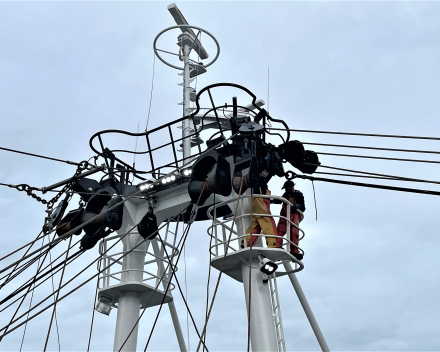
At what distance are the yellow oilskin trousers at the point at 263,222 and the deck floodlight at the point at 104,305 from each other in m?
4.56

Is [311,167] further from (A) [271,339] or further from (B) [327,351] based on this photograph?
(B) [327,351]

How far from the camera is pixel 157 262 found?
14.4 metres

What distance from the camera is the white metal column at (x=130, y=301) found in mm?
13203

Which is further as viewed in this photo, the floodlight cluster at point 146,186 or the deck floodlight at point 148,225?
the deck floodlight at point 148,225

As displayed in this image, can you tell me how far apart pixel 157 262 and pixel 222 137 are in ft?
14.0

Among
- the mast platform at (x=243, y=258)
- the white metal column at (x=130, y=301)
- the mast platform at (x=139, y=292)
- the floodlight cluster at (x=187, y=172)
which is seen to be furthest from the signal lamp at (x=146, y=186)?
the mast platform at (x=243, y=258)

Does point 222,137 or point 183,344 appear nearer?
point 222,137

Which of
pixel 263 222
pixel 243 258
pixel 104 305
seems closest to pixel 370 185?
Result: pixel 263 222

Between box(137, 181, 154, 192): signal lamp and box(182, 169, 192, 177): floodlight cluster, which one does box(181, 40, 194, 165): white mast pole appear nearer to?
box(137, 181, 154, 192): signal lamp

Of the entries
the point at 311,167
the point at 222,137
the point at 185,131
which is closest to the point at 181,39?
the point at 185,131

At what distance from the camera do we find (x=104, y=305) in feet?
45.2

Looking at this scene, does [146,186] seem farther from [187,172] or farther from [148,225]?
[187,172]

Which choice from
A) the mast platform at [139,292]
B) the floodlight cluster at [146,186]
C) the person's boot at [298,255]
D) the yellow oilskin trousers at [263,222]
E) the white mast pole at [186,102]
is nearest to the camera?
the yellow oilskin trousers at [263,222]

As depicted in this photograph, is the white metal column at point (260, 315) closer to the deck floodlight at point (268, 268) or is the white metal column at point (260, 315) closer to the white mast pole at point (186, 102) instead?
the deck floodlight at point (268, 268)
